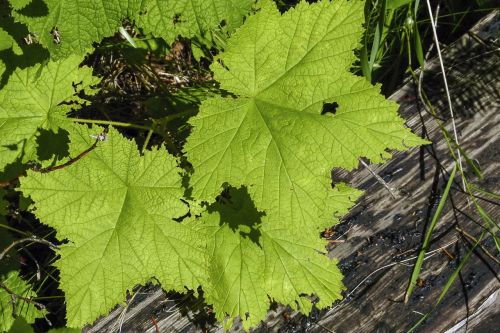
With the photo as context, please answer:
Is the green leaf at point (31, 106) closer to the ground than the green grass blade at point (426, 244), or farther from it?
farther from it

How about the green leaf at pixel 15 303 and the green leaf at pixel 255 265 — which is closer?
the green leaf at pixel 255 265

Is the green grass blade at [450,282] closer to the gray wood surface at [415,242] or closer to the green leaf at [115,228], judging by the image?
the gray wood surface at [415,242]

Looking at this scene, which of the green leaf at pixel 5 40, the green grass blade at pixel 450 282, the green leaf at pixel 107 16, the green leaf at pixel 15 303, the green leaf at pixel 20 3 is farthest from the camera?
the green leaf at pixel 15 303

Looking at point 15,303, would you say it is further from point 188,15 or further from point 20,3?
point 188,15

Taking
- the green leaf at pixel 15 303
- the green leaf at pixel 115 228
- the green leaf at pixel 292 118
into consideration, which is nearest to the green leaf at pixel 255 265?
the green leaf at pixel 115 228

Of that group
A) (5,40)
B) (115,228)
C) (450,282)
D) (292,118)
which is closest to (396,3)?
(292,118)
